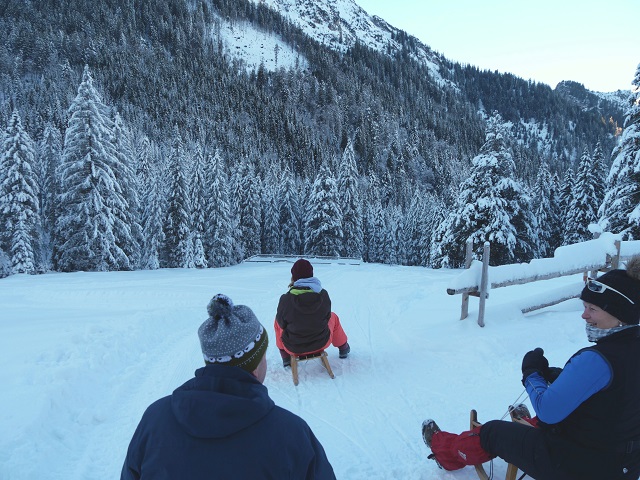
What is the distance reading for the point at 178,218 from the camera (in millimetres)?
30844

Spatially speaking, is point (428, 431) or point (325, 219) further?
point (325, 219)

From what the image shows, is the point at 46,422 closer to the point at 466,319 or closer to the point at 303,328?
the point at 303,328

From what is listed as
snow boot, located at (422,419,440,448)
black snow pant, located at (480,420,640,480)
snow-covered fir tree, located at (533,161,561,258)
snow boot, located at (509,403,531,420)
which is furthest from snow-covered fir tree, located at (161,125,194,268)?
black snow pant, located at (480,420,640,480)

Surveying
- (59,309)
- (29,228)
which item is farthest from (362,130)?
(59,309)

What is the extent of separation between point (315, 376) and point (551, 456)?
3.95m

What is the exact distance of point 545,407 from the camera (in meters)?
2.64

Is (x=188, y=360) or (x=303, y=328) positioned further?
(x=188, y=360)

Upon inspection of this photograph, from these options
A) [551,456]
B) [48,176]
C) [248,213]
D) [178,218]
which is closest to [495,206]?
[551,456]

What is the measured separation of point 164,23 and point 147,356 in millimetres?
225406

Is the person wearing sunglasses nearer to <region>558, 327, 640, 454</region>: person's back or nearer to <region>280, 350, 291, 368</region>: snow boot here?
<region>558, 327, 640, 454</region>: person's back

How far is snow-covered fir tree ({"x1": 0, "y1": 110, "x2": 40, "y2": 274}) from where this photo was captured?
25719mm

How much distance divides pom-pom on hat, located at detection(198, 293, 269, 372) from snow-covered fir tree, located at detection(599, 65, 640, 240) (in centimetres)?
1917

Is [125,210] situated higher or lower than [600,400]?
lower

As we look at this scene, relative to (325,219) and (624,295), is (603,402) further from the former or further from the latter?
(325,219)
